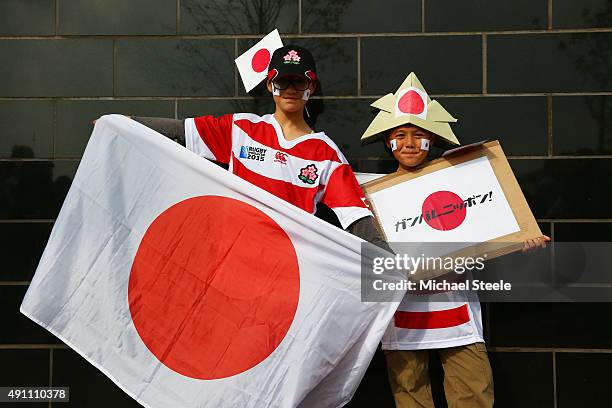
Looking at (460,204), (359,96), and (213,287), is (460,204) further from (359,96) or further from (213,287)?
(213,287)

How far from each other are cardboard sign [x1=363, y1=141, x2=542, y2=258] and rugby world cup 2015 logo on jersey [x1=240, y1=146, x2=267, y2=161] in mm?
539

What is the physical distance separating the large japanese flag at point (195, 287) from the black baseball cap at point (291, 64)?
573mm

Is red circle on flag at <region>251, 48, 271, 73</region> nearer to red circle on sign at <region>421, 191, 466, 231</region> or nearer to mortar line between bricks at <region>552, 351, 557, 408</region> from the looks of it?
red circle on sign at <region>421, 191, 466, 231</region>

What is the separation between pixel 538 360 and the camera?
3553 mm

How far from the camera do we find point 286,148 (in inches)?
126

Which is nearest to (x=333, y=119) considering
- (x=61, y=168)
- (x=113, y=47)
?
(x=113, y=47)

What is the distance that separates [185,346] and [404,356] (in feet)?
3.20

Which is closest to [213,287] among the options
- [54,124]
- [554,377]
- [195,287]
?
[195,287]

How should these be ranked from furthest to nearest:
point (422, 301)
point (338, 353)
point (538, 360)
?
point (538, 360) → point (422, 301) → point (338, 353)

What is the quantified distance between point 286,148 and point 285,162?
7cm

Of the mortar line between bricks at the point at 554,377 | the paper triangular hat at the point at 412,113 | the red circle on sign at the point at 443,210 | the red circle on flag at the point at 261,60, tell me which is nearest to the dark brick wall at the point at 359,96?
the mortar line between bricks at the point at 554,377

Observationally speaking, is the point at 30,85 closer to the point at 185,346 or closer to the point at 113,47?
the point at 113,47

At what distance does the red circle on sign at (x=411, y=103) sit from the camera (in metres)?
3.18

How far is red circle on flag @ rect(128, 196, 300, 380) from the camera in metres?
2.88
